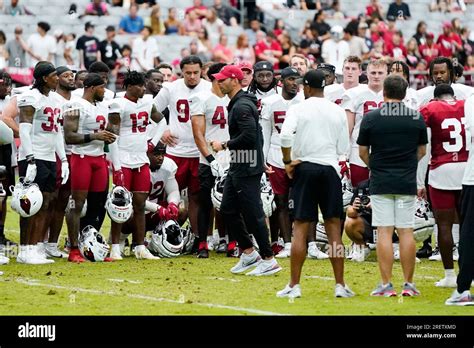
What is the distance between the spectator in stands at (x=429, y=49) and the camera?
25.1 m

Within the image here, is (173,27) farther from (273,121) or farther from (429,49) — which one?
(273,121)

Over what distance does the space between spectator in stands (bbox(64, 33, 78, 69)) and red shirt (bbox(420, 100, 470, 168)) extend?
12294mm

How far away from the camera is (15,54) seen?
2216 centimetres

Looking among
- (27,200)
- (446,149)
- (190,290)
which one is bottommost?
(190,290)

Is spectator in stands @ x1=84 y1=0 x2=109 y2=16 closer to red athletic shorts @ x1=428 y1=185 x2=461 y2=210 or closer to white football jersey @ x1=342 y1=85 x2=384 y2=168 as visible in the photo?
white football jersey @ x1=342 y1=85 x2=384 y2=168

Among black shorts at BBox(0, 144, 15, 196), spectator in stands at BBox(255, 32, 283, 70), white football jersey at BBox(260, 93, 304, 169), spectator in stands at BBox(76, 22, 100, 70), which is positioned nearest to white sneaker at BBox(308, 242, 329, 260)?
white football jersey at BBox(260, 93, 304, 169)

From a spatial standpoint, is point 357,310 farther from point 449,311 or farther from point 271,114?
point 271,114

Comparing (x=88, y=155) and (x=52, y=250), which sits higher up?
(x=88, y=155)

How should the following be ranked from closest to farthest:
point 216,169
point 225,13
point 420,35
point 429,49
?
1. point 216,169
2. point 429,49
3. point 420,35
4. point 225,13

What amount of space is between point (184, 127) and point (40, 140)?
182 cm

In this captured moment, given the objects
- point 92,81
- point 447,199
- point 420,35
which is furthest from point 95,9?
point 447,199

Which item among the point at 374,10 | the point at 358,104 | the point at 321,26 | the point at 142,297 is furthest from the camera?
the point at 374,10

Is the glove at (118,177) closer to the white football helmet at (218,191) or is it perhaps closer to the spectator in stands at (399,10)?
the white football helmet at (218,191)
